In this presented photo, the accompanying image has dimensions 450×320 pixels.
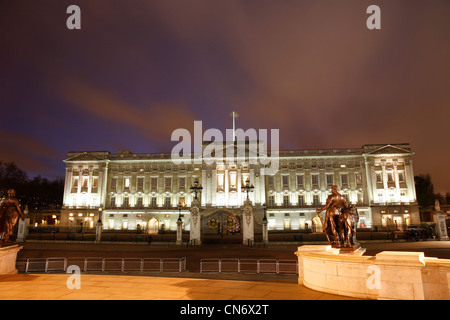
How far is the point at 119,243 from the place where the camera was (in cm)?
3741

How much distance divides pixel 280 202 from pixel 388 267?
60.6 m

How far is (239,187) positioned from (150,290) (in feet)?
189

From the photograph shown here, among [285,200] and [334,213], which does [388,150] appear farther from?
[334,213]

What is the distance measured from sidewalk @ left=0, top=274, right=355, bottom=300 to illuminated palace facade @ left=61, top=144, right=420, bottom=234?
5123cm

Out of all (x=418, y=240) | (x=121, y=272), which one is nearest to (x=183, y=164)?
(x=418, y=240)

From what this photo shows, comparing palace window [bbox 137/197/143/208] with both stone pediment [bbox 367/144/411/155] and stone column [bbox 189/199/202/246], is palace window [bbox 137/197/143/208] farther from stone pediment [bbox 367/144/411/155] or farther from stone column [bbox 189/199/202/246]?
stone pediment [bbox 367/144/411/155]

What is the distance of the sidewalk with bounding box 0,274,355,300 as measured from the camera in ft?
28.7

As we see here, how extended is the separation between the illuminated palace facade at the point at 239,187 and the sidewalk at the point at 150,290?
51.2 metres

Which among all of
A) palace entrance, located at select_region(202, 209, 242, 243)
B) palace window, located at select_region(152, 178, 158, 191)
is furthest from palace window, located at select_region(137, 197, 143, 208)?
palace entrance, located at select_region(202, 209, 242, 243)

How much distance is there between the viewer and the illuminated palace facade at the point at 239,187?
64812mm

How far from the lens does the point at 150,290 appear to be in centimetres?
973

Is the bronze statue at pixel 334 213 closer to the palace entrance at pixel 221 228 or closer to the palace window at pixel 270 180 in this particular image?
the palace entrance at pixel 221 228

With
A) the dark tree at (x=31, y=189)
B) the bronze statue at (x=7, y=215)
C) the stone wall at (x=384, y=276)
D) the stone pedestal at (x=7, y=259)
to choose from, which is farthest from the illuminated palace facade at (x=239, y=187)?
the stone wall at (x=384, y=276)
